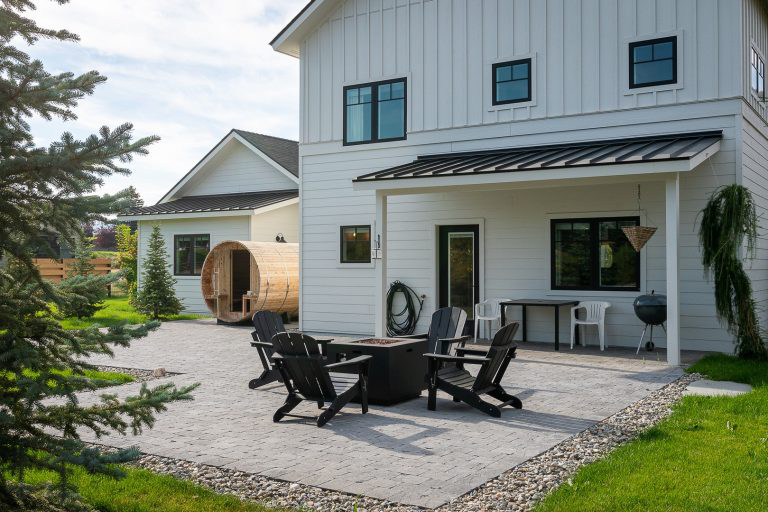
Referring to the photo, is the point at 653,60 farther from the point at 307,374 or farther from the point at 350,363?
the point at 307,374

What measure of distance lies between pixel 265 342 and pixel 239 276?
33.4ft

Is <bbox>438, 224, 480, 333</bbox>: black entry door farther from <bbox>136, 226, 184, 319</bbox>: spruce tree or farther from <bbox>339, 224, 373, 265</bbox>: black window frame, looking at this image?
<bbox>136, 226, 184, 319</bbox>: spruce tree

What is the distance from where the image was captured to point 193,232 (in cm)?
2105

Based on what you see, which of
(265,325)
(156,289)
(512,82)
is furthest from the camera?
(156,289)

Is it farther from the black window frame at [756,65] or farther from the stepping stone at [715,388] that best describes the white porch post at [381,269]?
the black window frame at [756,65]

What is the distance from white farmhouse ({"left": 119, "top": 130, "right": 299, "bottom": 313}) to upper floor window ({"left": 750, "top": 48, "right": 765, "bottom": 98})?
11637mm

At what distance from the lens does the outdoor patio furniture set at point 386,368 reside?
7176mm

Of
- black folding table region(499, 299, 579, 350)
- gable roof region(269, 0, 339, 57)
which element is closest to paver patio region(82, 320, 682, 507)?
black folding table region(499, 299, 579, 350)

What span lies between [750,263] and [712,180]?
148cm

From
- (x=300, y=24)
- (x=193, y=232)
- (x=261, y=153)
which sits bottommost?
(x=193, y=232)

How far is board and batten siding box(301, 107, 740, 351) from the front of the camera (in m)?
11.9

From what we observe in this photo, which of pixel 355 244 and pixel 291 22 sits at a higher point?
pixel 291 22

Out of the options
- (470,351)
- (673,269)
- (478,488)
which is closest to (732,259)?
(673,269)

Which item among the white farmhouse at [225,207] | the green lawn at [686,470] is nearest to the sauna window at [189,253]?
the white farmhouse at [225,207]
